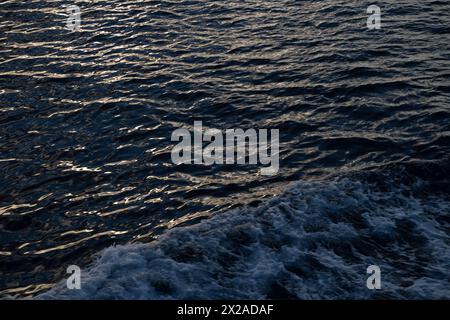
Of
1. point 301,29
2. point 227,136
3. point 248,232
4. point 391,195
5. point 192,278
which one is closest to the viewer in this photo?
point 192,278

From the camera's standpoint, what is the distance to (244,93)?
18703 millimetres

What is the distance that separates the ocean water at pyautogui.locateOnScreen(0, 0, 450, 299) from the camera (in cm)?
1163

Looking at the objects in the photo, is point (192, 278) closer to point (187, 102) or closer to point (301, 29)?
point (187, 102)

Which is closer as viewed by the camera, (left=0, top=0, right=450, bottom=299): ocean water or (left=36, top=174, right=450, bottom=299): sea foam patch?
(left=36, top=174, right=450, bottom=299): sea foam patch

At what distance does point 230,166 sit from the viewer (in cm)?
1520

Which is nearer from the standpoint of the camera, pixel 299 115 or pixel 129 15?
pixel 299 115

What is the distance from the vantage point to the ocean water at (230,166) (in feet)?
38.2

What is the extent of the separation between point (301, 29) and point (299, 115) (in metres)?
6.50

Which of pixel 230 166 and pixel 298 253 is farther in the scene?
pixel 230 166

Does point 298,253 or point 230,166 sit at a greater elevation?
point 230,166

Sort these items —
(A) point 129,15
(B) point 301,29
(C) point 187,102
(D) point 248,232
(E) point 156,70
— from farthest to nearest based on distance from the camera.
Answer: (A) point 129,15, (B) point 301,29, (E) point 156,70, (C) point 187,102, (D) point 248,232

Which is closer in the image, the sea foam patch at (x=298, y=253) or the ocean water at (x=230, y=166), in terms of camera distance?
the sea foam patch at (x=298, y=253)
